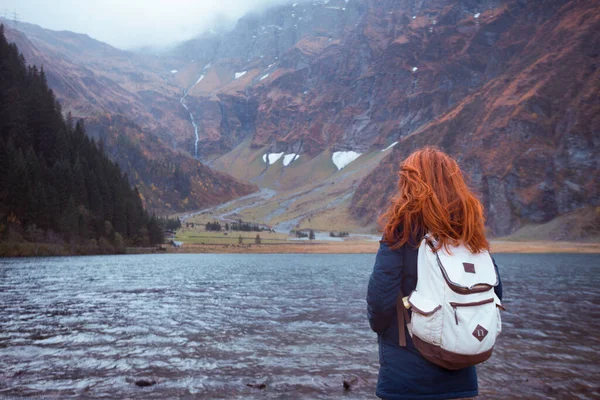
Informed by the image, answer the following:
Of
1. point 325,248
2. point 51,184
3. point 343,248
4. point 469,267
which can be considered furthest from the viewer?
point 343,248

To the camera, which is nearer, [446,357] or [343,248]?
[446,357]

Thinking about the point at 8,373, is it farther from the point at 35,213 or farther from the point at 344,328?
the point at 35,213

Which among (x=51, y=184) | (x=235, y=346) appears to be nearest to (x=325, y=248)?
(x=51, y=184)

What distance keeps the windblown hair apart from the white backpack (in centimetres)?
17

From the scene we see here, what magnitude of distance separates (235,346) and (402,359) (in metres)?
13.2

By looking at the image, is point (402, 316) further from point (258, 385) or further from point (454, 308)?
point (258, 385)

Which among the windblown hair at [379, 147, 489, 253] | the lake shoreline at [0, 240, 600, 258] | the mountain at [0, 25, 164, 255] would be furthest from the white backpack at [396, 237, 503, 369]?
the lake shoreline at [0, 240, 600, 258]

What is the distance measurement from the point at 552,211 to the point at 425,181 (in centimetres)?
14873

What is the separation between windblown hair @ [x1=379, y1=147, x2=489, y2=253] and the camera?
175 inches

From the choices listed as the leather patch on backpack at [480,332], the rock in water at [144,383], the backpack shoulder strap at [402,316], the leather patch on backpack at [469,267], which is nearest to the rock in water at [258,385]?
the rock in water at [144,383]

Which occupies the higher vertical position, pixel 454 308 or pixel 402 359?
pixel 454 308

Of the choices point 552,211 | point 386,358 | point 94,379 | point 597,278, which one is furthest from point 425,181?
point 552,211

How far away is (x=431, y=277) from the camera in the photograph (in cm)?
433

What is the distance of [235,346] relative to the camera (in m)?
16.8
